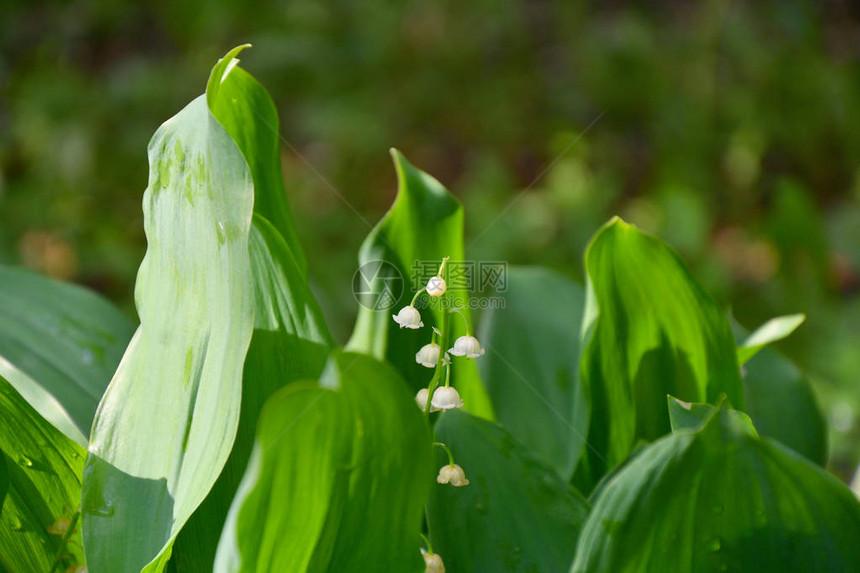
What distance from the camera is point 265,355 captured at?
0.47 m

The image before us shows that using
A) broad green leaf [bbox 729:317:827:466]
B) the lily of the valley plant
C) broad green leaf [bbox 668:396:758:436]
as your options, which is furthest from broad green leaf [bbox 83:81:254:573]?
broad green leaf [bbox 729:317:827:466]

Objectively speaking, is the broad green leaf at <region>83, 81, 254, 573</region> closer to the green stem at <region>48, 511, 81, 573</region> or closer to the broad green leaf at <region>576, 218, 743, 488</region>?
the green stem at <region>48, 511, 81, 573</region>

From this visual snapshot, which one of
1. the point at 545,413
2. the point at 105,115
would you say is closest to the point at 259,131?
the point at 545,413

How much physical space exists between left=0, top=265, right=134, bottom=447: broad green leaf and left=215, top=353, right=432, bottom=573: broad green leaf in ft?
1.05

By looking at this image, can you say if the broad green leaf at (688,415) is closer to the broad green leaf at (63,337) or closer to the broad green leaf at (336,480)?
the broad green leaf at (336,480)

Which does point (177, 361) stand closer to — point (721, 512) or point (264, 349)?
point (264, 349)

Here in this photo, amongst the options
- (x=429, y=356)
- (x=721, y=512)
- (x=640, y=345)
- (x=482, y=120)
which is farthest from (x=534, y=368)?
(x=482, y=120)

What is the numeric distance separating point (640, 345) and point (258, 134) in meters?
0.32

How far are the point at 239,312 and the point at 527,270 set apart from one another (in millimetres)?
516

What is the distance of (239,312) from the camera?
405 mm

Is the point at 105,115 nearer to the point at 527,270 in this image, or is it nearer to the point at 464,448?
the point at 527,270

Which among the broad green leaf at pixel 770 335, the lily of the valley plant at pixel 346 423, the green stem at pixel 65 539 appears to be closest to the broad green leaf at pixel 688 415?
the lily of the valley plant at pixel 346 423

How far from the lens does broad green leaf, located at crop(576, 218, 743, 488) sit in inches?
22.0

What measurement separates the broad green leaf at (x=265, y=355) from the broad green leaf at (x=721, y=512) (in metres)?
0.21
